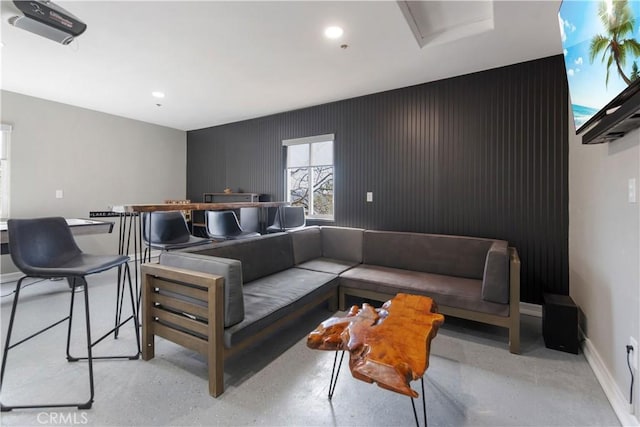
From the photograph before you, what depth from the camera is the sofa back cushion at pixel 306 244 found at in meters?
3.23

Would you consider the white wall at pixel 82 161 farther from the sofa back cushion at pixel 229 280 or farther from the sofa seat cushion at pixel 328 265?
the sofa back cushion at pixel 229 280

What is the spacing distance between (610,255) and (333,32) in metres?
2.50

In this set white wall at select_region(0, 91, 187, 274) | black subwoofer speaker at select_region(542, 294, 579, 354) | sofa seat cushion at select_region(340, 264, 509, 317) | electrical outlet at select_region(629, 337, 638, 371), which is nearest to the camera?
electrical outlet at select_region(629, 337, 638, 371)

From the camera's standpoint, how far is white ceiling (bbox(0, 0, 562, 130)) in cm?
213

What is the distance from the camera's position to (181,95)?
3.89 metres

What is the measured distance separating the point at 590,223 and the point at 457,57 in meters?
1.86

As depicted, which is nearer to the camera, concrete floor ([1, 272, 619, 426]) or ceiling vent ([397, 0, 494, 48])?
concrete floor ([1, 272, 619, 426])

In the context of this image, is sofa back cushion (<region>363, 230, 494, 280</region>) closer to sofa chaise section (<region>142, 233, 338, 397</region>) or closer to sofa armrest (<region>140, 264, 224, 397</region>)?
sofa chaise section (<region>142, 233, 338, 397</region>)

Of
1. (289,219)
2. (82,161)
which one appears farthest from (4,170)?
(289,219)

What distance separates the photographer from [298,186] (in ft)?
15.0

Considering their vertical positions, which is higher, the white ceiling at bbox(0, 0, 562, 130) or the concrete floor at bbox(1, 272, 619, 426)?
the white ceiling at bbox(0, 0, 562, 130)

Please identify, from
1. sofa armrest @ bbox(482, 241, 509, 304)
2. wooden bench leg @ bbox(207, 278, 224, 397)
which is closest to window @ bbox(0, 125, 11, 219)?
wooden bench leg @ bbox(207, 278, 224, 397)

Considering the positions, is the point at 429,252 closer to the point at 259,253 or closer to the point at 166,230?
the point at 259,253

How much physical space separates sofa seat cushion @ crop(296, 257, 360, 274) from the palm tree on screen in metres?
Result: 2.37
